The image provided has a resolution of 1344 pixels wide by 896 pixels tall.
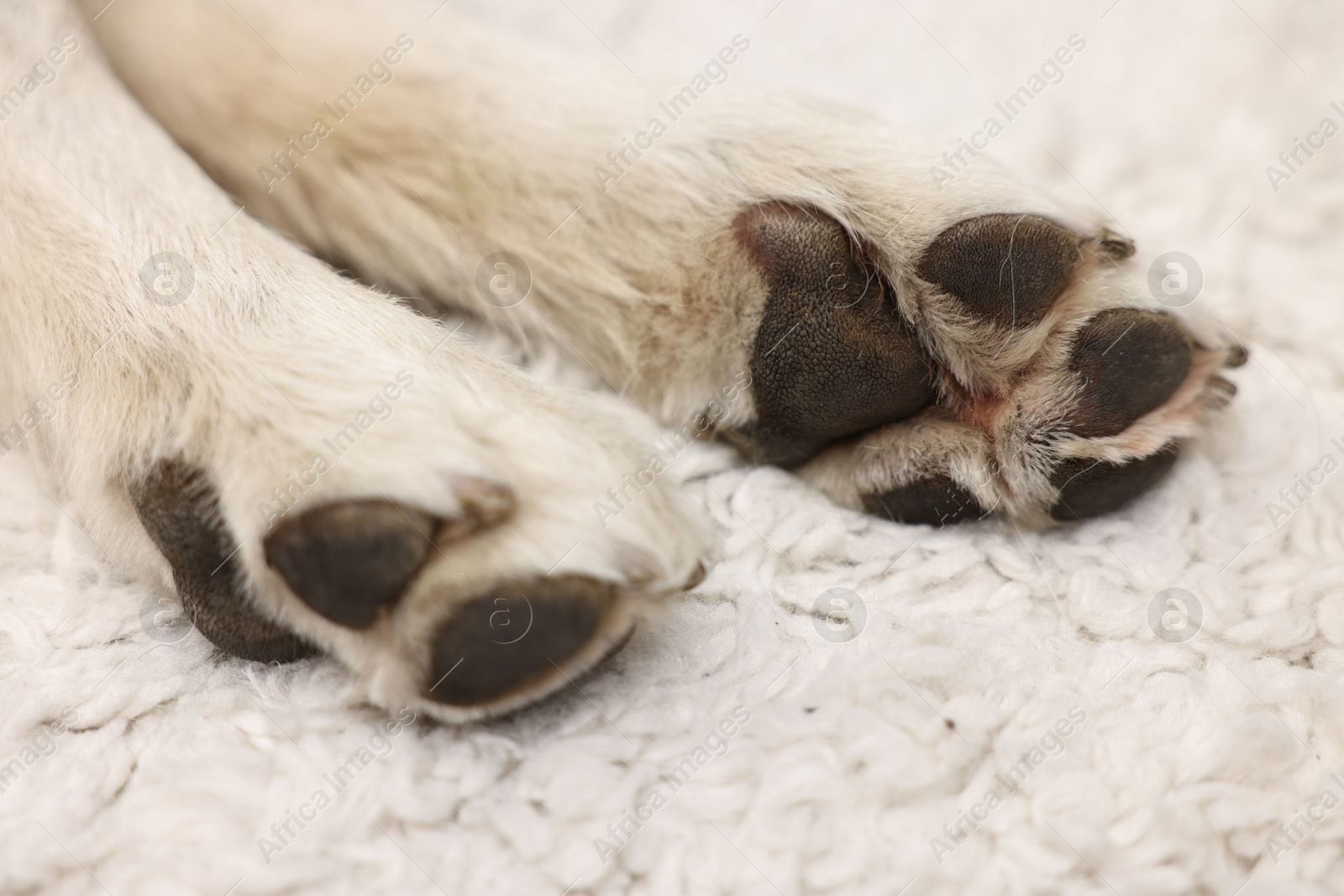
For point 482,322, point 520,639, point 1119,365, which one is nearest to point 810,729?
point 520,639

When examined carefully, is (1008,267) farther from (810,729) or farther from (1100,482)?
(810,729)

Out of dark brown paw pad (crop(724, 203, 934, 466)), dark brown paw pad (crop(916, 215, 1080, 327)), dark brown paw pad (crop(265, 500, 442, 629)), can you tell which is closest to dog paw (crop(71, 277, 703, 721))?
dark brown paw pad (crop(265, 500, 442, 629))

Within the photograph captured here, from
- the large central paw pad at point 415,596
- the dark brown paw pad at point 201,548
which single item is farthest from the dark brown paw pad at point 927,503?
the dark brown paw pad at point 201,548

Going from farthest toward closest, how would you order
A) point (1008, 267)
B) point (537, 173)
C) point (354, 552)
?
point (537, 173) → point (1008, 267) → point (354, 552)

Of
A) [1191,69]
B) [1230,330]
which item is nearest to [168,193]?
[1230,330]

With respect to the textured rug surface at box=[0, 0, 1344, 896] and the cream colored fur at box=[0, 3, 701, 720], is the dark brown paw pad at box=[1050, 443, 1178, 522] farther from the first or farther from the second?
the cream colored fur at box=[0, 3, 701, 720]

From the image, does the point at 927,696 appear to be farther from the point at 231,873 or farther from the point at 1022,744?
the point at 231,873

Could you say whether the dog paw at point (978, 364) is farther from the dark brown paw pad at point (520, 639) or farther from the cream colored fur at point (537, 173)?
the dark brown paw pad at point (520, 639)
